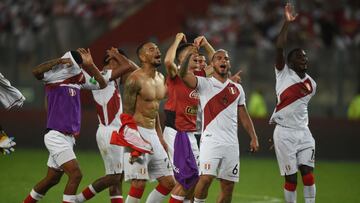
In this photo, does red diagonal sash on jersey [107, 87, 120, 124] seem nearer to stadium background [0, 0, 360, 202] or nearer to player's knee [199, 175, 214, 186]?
player's knee [199, 175, 214, 186]

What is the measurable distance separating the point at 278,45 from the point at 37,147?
1243cm

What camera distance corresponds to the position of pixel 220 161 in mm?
11828

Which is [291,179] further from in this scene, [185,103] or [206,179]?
[185,103]

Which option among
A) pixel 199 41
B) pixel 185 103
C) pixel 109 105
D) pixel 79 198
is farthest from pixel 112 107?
pixel 199 41

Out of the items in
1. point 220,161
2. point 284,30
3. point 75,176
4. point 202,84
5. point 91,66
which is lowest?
point 75,176

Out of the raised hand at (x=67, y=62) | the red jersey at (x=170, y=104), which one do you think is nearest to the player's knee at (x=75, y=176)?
the raised hand at (x=67, y=62)

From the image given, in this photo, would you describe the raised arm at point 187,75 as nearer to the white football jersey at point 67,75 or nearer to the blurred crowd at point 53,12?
the white football jersey at point 67,75

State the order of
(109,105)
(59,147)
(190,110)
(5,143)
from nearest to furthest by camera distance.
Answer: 1. (5,143)
2. (59,147)
3. (190,110)
4. (109,105)

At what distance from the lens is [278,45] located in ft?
41.3

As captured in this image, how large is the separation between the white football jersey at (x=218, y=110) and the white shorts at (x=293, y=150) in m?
1.35

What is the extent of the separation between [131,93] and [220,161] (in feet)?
5.26

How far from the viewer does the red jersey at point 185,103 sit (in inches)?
510

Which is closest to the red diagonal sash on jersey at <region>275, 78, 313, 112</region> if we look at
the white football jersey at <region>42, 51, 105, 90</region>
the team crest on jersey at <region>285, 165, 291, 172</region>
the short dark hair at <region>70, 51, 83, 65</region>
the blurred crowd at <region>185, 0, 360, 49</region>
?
the team crest on jersey at <region>285, 165, 291, 172</region>

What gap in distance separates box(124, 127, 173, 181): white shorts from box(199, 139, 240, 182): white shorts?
0.55 metres
